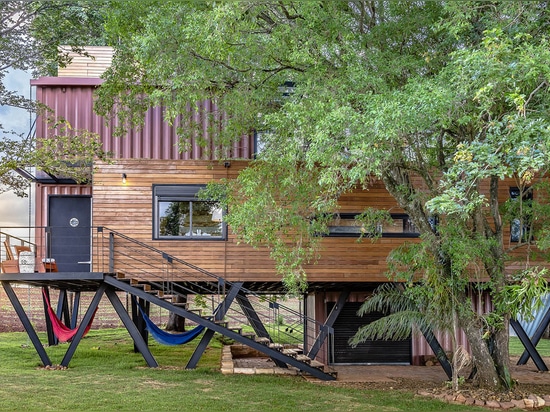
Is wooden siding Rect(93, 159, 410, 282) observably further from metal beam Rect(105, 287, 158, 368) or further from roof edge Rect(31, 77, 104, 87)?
roof edge Rect(31, 77, 104, 87)

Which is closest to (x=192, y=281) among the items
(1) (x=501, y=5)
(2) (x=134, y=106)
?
(2) (x=134, y=106)

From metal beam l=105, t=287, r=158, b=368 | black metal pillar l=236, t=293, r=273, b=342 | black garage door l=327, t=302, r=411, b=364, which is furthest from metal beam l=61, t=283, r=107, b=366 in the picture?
black garage door l=327, t=302, r=411, b=364

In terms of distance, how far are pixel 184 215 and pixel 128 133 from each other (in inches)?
99.2

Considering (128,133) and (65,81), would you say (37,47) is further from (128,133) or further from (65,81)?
(128,133)

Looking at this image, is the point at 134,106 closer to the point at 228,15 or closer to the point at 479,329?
the point at 228,15

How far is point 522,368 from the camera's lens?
595 inches

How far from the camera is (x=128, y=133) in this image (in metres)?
14.5

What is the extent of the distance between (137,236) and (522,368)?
30.9 feet

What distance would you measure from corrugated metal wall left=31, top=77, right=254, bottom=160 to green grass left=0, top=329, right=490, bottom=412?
15.1 feet

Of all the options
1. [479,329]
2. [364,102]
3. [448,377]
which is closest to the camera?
[364,102]

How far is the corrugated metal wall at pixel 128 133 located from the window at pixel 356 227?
2487 mm

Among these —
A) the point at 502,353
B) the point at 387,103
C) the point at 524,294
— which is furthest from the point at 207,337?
the point at 387,103

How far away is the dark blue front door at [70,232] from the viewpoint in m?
14.3

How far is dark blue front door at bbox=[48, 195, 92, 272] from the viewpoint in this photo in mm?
14344
